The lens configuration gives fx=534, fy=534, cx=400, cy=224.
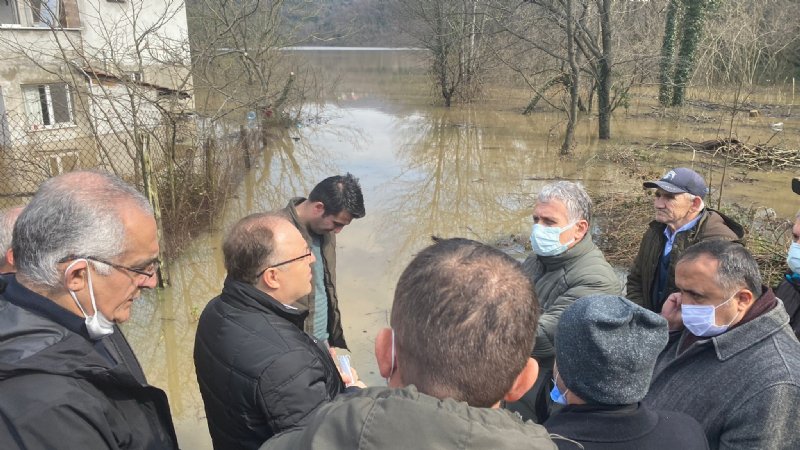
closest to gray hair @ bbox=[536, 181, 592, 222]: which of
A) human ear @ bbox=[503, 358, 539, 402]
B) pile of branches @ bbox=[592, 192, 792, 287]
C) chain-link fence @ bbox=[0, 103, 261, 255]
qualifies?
human ear @ bbox=[503, 358, 539, 402]

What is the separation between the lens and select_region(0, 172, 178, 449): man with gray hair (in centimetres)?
126

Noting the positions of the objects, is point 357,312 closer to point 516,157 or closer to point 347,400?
point 347,400

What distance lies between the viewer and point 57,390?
129 cm

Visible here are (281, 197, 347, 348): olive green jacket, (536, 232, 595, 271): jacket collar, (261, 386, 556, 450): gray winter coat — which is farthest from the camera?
(281, 197, 347, 348): olive green jacket

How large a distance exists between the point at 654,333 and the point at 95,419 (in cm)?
154

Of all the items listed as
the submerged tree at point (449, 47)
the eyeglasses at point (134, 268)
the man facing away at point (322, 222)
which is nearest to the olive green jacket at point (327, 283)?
the man facing away at point (322, 222)

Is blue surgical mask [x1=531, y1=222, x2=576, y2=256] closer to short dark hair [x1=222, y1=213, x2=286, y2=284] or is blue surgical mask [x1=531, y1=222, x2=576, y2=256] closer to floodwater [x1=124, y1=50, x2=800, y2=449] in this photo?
short dark hair [x1=222, y1=213, x2=286, y2=284]

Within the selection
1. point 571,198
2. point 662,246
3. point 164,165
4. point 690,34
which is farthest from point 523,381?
point 690,34

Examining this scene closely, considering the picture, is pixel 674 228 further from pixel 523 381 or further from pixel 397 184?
pixel 397 184

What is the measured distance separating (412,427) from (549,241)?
2.13 meters

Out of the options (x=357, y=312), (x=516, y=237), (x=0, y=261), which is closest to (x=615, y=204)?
(x=516, y=237)

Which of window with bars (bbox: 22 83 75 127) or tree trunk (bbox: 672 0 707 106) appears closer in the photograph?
window with bars (bbox: 22 83 75 127)

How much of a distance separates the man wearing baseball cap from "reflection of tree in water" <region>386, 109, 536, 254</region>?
4.18 meters

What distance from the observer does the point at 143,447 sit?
151 cm
